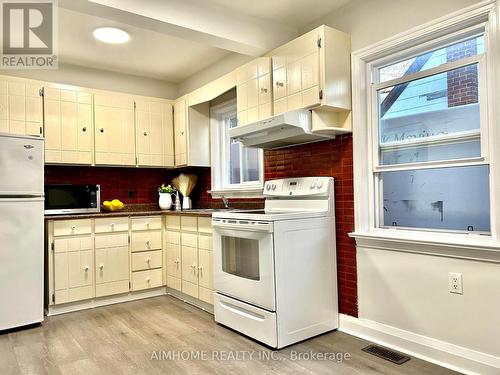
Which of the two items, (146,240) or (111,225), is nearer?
(111,225)

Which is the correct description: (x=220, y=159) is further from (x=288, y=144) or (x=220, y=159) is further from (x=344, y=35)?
(x=344, y=35)

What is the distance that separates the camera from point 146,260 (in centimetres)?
400

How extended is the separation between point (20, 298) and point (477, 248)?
3389 millimetres

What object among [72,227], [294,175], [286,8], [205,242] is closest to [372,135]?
[294,175]

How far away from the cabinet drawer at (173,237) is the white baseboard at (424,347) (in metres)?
1.82

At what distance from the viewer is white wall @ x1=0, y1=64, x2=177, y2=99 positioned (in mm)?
4016

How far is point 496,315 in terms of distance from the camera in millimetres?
2047

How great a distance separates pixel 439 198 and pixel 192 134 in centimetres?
279

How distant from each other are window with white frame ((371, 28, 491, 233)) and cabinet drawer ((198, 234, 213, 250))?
1.48 meters

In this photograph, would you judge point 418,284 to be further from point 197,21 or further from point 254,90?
point 197,21

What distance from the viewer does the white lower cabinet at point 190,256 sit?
3398 mm

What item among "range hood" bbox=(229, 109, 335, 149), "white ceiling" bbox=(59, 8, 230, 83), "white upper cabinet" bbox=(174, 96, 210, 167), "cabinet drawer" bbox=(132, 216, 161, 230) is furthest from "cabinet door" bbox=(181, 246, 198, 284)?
"white ceiling" bbox=(59, 8, 230, 83)

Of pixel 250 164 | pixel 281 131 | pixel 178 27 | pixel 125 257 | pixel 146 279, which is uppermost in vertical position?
pixel 178 27

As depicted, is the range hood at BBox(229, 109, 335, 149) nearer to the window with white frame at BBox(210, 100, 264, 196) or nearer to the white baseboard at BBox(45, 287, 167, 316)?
the window with white frame at BBox(210, 100, 264, 196)
